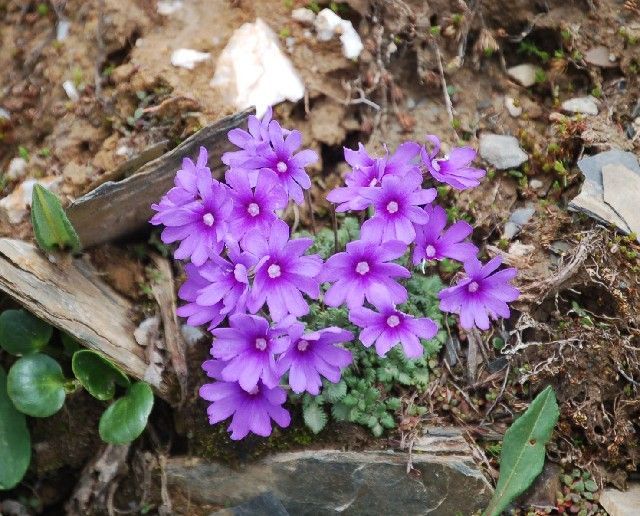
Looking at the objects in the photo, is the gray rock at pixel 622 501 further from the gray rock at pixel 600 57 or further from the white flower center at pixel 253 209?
the gray rock at pixel 600 57

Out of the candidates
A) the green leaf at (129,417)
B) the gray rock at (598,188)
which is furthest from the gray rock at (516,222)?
the green leaf at (129,417)

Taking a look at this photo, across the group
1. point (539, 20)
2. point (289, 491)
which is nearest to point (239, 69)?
point (539, 20)

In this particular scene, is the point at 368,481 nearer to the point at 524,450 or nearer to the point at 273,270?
the point at 524,450

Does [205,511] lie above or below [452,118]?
below

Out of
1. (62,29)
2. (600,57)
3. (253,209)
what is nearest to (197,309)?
(253,209)

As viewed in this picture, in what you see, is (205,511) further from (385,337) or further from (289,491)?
(385,337)
